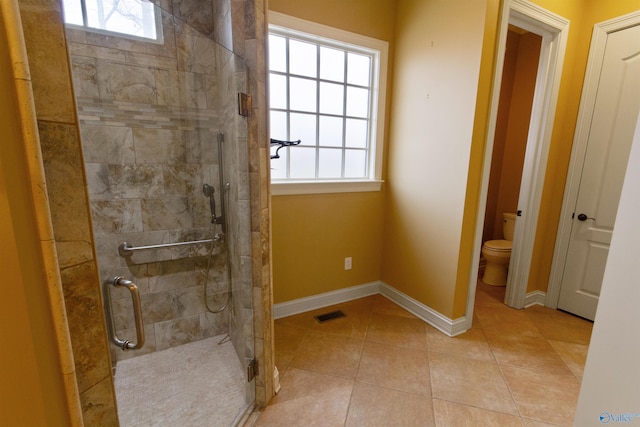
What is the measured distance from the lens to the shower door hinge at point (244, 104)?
1.26m

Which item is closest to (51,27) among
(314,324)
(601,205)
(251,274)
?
(251,274)

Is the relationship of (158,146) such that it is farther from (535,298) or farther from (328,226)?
(535,298)

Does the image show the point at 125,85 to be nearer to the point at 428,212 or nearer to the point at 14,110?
the point at 14,110

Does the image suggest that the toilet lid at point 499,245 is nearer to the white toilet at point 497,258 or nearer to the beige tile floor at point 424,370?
the white toilet at point 497,258

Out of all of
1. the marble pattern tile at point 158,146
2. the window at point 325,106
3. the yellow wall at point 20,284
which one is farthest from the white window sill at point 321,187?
the yellow wall at point 20,284

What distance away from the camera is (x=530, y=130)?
2.35m

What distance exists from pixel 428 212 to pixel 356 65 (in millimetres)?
1392

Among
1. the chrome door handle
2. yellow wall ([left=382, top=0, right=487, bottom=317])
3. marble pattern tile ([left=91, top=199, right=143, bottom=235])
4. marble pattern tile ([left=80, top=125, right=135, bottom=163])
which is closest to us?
marble pattern tile ([left=80, top=125, right=135, bottom=163])

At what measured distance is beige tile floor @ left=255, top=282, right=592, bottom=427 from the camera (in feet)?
4.82

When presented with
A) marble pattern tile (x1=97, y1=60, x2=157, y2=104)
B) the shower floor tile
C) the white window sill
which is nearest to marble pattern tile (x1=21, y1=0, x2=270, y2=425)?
marble pattern tile (x1=97, y1=60, x2=157, y2=104)

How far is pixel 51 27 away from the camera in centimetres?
59

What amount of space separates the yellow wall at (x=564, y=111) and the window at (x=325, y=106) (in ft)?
4.26

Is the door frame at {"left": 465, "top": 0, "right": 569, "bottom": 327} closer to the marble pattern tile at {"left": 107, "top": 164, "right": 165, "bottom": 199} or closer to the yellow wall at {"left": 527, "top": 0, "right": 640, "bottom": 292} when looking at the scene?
the yellow wall at {"left": 527, "top": 0, "right": 640, "bottom": 292}

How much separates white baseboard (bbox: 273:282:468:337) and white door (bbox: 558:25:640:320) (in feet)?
3.77
